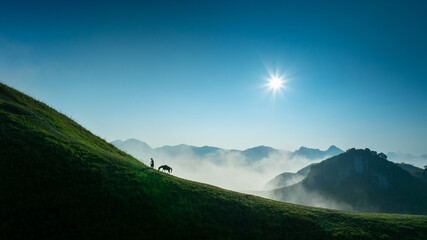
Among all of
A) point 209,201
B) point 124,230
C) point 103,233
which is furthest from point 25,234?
point 209,201

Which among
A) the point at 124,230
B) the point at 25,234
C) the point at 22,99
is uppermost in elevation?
the point at 22,99

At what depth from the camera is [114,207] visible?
19.9 metres

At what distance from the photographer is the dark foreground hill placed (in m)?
17.3

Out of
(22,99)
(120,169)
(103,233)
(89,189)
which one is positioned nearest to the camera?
(103,233)

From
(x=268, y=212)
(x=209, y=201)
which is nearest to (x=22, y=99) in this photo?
(x=209, y=201)

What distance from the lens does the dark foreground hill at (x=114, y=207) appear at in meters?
17.3

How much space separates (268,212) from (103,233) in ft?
67.3

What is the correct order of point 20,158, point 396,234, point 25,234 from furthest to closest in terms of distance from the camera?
point 396,234 → point 20,158 → point 25,234

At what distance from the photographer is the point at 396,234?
2602 cm

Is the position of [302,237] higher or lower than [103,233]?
higher

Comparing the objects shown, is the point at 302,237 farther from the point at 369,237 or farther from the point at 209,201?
the point at 209,201

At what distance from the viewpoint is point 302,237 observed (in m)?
22.1

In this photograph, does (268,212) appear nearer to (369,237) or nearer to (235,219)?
(235,219)

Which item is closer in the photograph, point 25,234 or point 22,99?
point 25,234
